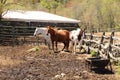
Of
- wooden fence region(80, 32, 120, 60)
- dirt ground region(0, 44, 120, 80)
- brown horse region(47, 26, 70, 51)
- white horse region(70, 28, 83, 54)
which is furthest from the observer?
brown horse region(47, 26, 70, 51)

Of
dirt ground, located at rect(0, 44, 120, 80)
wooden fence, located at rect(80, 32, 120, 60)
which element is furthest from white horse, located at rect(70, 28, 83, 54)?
dirt ground, located at rect(0, 44, 120, 80)

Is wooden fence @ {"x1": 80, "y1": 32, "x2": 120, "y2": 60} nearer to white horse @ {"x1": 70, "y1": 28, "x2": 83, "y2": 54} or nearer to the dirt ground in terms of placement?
white horse @ {"x1": 70, "y1": 28, "x2": 83, "y2": 54}

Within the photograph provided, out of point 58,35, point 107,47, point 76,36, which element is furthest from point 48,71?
point 58,35

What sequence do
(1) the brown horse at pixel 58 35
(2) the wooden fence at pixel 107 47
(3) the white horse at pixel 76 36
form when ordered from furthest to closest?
(1) the brown horse at pixel 58 35
(3) the white horse at pixel 76 36
(2) the wooden fence at pixel 107 47

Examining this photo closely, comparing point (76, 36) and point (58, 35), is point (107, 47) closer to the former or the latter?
point (76, 36)

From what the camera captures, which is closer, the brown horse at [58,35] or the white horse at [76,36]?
the white horse at [76,36]

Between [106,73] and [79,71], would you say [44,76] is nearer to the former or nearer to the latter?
[79,71]

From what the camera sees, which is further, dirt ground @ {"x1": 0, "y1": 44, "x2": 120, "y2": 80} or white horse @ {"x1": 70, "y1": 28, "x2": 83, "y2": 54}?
white horse @ {"x1": 70, "y1": 28, "x2": 83, "y2": 54}

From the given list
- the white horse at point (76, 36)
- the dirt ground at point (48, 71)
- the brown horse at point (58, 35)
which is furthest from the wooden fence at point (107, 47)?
the dirt ground at point (48, 71)

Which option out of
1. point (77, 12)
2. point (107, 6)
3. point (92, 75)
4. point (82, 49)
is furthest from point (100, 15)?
point (92, 75)

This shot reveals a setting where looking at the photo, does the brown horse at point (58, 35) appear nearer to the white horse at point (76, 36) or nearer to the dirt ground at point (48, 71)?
the white horse at point (76, 36)

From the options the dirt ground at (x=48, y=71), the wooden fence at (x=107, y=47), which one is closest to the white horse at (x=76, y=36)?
the wooden fence at (x=107, y=47)

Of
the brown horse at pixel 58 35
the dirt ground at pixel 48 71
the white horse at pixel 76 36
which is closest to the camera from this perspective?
the dirt ground at pixel 48 71

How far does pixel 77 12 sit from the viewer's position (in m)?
68.2
